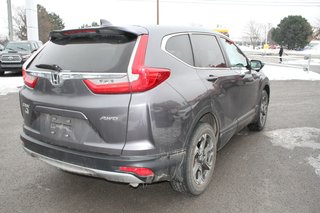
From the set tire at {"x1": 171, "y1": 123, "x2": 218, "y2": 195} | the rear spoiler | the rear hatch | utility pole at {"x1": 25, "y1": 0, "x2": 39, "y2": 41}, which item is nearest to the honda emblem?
the rear hatch

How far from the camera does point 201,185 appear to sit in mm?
3412

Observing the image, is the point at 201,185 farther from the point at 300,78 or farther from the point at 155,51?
the point at 300,78

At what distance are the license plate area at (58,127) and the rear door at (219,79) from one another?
1.46 m

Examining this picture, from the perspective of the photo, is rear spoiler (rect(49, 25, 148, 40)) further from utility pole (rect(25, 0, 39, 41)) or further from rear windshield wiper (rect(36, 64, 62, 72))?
utility pole (rect(25, 0, 39, 41))

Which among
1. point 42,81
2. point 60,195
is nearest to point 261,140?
point 60,195

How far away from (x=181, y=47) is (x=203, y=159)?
1.26 m

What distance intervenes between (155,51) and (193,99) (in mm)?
611

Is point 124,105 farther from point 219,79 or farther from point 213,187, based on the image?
point 213,187

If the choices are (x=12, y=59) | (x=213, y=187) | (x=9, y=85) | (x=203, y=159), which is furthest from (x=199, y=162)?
(x=12, y=59)

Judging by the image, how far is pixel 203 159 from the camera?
3.47 metres

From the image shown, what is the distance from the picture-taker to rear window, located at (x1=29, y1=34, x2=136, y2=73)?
2.74m

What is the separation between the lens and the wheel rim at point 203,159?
11.0ft

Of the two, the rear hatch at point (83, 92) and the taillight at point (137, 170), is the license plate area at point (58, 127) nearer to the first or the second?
the rear hatch at point (83, 92)

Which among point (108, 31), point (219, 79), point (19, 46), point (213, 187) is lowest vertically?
point (213, 187)
